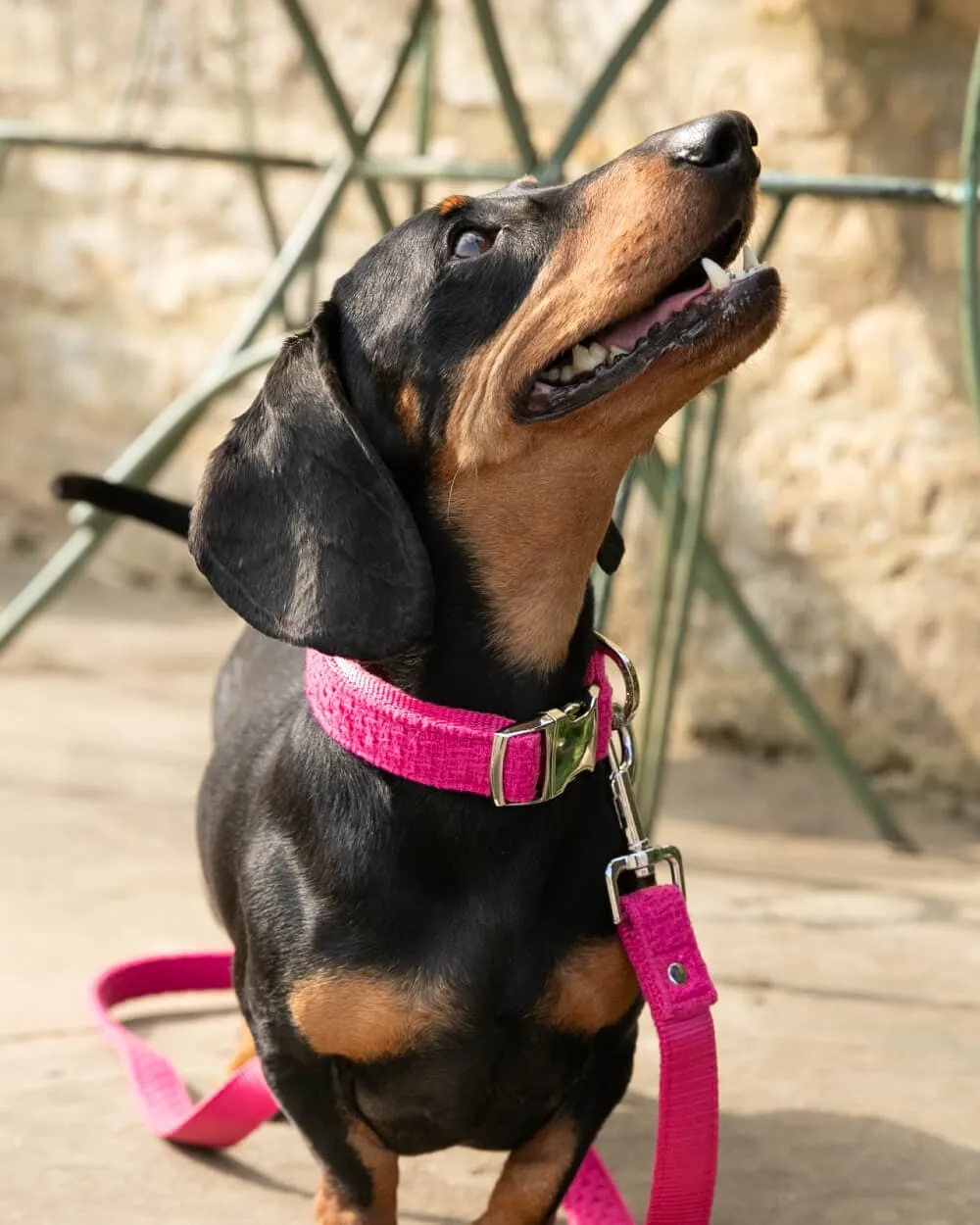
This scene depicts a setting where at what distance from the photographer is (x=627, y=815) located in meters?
2.17

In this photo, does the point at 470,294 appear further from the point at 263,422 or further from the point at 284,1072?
the point at 284,1072

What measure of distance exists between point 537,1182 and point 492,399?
95 centimetres

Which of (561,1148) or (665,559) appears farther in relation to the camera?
(665,559)

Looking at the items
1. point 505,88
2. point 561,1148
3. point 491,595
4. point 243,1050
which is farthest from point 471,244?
point 505,88

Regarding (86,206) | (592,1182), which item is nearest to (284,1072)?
(592,1182)

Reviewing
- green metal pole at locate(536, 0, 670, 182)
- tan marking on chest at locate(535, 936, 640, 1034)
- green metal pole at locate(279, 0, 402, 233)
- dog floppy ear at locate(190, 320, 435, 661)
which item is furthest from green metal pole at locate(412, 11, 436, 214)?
tan marking on chest at locate(535, 936, 640, 1034)

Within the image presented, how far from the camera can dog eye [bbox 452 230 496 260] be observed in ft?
7.18

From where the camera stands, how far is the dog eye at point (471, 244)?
7.18 ft

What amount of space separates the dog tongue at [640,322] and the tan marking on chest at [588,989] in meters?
0.71

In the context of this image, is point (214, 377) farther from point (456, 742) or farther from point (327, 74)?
point (456, 742)

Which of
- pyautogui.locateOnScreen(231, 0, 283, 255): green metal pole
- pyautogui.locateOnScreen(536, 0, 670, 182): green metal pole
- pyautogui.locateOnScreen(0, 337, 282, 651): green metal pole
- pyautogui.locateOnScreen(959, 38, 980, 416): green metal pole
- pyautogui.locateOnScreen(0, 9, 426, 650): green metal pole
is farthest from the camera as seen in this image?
pyautogui.locateOnScreen(231, 0, 283, 255): green metal pole

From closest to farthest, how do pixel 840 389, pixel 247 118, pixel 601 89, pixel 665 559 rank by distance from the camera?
pixel 601 89, pixel 665 559, pixel 840 389, pixel 247 118

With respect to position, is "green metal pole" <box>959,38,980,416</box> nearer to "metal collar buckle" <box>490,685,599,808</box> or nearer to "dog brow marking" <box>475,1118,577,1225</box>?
"metal collar buckle" <box>490,685,599,808</box>

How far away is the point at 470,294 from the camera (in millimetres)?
2162
